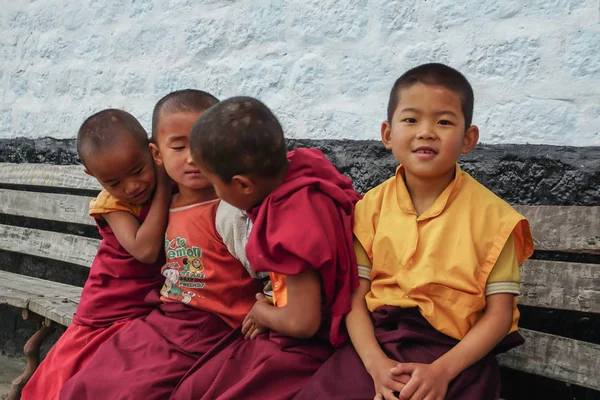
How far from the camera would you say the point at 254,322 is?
235 cm

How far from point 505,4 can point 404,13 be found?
1.44ft

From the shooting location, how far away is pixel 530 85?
264cm

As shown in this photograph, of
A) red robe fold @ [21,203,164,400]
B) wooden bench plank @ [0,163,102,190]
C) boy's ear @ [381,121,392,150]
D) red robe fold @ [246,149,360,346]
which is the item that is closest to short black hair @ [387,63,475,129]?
boy's ear @ [381,121,392,150]

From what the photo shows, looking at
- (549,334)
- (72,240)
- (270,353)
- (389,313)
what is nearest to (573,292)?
(549,334)

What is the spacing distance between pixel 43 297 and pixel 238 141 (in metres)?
1.77

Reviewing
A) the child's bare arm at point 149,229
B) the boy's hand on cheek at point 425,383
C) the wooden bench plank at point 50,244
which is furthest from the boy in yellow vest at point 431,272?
the wooden bench plank at point 50,244

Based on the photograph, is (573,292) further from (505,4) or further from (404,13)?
(404,13)

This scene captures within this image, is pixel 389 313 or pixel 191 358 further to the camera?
pixel 191 358

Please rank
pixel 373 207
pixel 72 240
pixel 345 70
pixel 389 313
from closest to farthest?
pixel 389 313, pixel 373 207, pixel 345 70, pixel 72 240

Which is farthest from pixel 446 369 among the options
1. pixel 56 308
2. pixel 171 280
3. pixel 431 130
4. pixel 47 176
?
pixel 47 176

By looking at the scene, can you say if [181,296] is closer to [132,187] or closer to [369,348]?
[132,187]

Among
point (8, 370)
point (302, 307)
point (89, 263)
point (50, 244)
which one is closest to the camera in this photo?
point (302, 307)

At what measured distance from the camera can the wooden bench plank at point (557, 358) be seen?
226cm

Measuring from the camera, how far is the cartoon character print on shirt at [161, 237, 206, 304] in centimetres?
253
